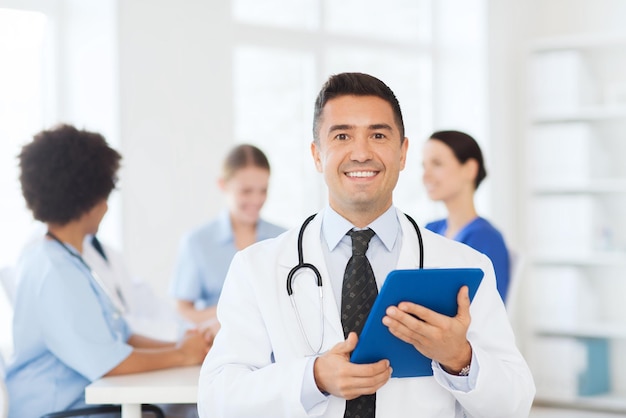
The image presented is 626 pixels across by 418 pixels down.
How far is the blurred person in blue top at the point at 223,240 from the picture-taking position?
376 cm

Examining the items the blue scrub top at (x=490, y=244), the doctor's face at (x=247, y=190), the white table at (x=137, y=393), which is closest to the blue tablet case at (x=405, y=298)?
the white table at (x=137, y=393)

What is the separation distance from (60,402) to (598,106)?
13.8ft

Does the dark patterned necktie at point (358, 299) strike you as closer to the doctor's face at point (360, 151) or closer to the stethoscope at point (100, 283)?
the doctor's face at point (360, 151)

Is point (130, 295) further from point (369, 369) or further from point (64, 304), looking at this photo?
point (369, 369)

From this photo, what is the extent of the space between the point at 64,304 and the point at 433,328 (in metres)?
1.21

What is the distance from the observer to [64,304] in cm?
256

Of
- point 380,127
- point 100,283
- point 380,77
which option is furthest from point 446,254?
point 380,77

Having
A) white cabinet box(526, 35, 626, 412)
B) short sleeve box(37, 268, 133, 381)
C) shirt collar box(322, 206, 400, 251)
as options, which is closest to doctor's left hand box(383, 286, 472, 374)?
shirt collar box(322, 206, 400, 251)

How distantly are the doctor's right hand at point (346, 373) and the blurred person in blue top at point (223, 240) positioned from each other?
1.99m

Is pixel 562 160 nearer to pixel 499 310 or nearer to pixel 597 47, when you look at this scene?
pixel 597 47

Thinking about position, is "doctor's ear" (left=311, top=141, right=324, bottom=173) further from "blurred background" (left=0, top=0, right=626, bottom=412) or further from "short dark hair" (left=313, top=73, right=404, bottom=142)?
"blurred background" (left=0, top=0, right=626, bottom=412)

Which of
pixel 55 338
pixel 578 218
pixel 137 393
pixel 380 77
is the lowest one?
pixel 137 393

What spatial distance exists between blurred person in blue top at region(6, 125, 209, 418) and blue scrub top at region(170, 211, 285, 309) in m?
0.93

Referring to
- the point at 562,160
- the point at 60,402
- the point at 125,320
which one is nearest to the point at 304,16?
the point at 562,160
